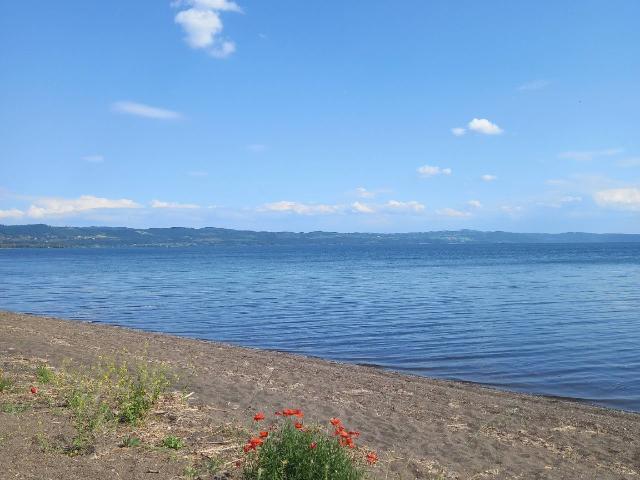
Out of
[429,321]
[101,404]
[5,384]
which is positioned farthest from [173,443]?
[429,321]

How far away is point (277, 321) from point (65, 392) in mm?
19138

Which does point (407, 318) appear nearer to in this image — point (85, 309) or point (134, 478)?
point (85, 309)

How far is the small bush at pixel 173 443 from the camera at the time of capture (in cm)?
723

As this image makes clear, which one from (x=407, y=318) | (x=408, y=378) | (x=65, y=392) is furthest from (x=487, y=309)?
(x=65, y=392)

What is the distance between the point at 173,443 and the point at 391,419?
4.64 metres

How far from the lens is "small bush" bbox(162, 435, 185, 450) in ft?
23.7

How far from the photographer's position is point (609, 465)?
349 inches

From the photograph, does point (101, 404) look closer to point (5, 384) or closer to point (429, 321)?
point (5, 384)

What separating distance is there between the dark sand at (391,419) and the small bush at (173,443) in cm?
32

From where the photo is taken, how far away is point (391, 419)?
1057 cm

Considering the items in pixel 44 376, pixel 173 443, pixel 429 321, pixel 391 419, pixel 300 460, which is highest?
pixel 300 460

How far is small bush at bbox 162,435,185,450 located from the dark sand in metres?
0.32

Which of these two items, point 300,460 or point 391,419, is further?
point 391,419

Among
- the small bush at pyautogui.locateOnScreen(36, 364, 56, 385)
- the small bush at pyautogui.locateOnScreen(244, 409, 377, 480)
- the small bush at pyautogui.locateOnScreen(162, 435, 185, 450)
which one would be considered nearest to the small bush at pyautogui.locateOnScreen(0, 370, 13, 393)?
the small bush at pyautogui.locateOnScreen(36, 364, 56, 385)
